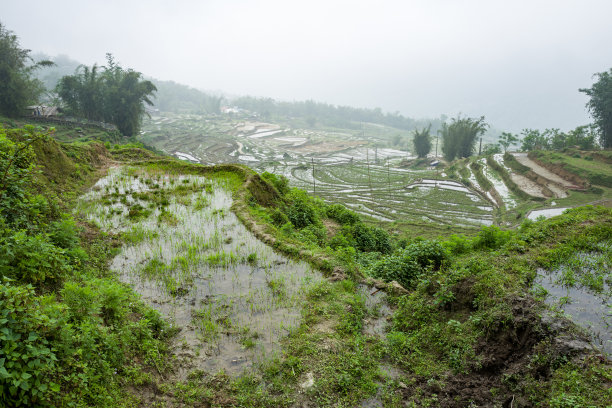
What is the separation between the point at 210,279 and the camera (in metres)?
6.42

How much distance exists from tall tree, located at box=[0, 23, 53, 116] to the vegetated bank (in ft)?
105

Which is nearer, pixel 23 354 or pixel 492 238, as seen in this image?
pixel 23 354

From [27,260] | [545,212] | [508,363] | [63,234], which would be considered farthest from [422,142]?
[27,260]

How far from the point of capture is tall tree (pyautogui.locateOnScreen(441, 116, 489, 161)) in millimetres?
44688

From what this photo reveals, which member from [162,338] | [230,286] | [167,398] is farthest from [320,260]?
[167,398]

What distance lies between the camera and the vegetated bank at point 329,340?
3.16 m

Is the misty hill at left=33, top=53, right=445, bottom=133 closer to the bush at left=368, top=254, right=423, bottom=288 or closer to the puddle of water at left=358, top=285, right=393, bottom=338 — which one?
the bush at left=368, top=254, right=423, bottom=288

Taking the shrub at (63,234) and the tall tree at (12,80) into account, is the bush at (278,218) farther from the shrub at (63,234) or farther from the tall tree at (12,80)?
the tall tree at (12,80)

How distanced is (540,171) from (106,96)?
44.3 m

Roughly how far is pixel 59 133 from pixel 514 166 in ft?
144

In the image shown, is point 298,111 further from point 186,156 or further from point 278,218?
point 278,218

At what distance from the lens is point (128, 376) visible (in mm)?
3729

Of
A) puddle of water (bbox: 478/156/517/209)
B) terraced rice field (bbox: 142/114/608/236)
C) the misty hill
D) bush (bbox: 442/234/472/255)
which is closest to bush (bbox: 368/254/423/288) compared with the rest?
bush (bbox: 442/234/472/255)

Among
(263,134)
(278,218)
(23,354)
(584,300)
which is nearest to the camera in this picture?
(23,354)
